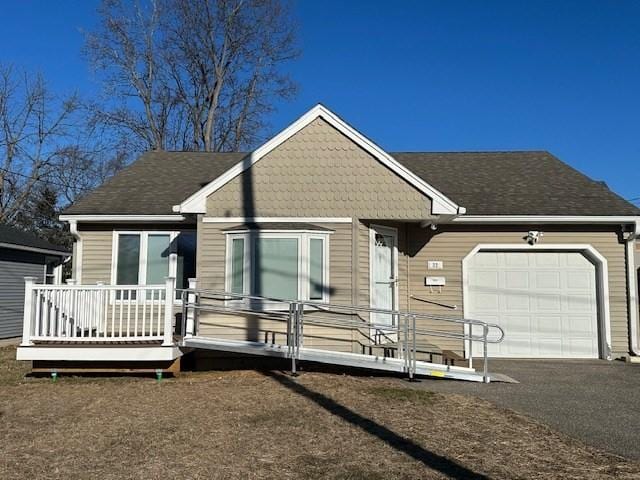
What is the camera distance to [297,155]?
10430 millimetres

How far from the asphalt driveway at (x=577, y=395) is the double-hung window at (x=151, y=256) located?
18.9ft

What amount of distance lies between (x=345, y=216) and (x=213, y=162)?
624 cm

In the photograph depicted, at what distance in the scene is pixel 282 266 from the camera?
10.1 metres

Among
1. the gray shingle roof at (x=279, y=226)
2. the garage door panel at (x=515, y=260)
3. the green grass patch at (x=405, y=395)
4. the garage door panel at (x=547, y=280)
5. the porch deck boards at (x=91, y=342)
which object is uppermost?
the gray shingle roof at (x=279, y=226)

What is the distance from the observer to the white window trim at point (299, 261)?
32.9 feet

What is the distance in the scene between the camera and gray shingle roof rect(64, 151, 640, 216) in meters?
11.9

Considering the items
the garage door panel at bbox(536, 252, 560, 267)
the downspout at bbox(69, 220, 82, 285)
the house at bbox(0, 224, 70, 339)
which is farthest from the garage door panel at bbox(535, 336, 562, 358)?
the house at bbox(0, 224, 70, 339)

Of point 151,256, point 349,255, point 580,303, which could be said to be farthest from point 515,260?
point 151,256

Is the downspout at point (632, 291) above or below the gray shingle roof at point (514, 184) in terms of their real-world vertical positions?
below

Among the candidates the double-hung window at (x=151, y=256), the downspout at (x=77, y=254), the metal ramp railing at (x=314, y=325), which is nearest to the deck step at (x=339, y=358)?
the metal ramp railing at (x=314, y=325)

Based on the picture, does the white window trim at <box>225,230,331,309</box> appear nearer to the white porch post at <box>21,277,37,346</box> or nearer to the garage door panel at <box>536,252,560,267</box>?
the white porch post at <box>21,277,37,346</box>

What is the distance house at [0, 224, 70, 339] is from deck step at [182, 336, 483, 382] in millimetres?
10804

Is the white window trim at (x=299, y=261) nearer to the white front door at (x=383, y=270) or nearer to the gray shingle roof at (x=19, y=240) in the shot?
the white front door at (x=383, y=270)

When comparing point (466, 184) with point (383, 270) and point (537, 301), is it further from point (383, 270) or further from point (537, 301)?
point (383, 270)
